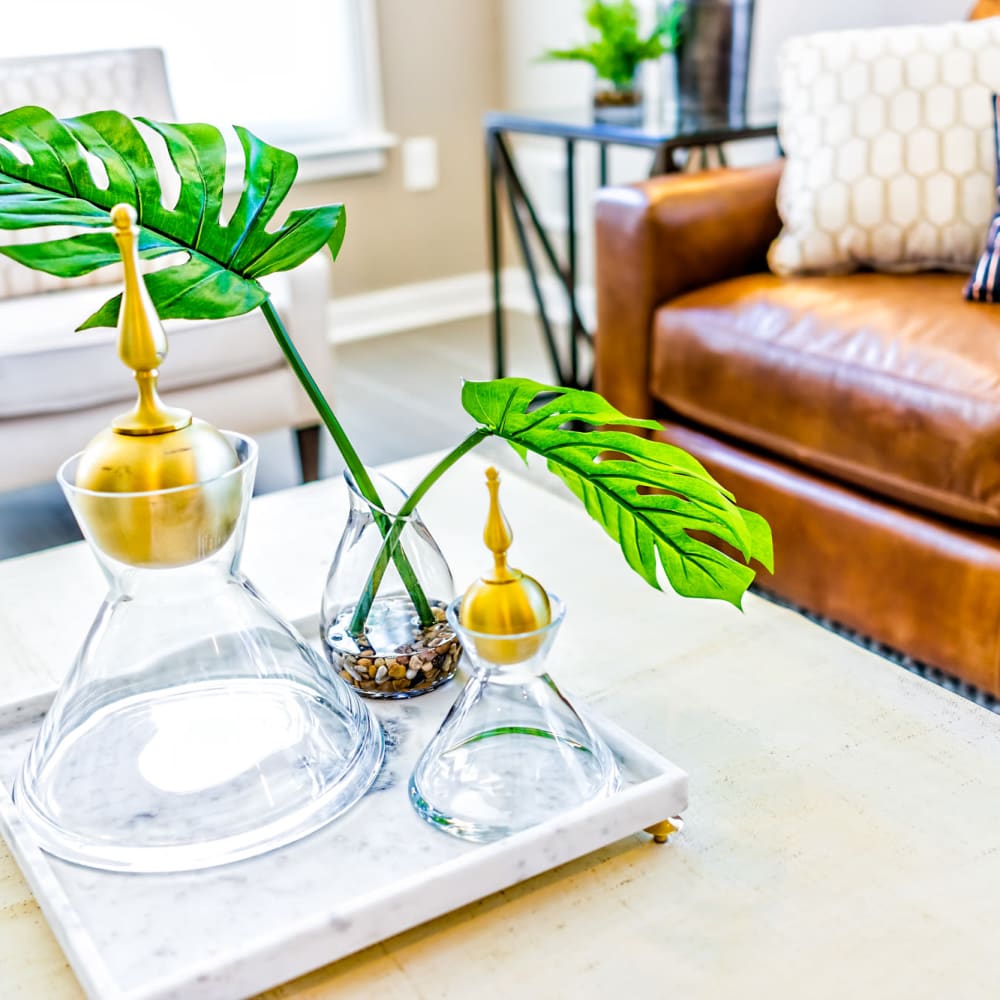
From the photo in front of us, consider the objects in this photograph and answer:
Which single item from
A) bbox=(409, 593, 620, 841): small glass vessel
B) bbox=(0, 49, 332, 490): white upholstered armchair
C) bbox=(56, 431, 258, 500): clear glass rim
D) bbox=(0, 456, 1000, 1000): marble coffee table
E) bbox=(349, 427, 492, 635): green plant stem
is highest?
bbox=(56, 431, 258, 500): clear glass rim

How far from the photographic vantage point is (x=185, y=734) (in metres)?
0.73

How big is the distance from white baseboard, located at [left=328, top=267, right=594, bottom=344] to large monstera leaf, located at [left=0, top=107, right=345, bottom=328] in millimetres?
2370

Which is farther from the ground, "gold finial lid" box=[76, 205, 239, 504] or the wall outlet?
"gold finial lid" box=[76, 205, 239, 504]

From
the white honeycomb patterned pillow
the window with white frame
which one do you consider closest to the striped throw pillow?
the white honeycomb patterned pillow

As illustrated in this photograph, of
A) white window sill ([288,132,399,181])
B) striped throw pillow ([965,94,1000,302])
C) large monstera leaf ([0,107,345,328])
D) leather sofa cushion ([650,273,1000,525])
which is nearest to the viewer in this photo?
large monstera leaf ([0,107,345,328])

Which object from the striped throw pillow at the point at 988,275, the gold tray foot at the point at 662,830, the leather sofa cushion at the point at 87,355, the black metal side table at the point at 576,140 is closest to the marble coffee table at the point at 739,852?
the gold tray foot at the point at 662,830

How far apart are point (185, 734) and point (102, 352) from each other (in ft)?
4.17

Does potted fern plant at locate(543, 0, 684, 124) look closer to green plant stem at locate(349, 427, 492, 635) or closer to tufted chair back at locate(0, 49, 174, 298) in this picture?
tufted chair back at locate(0, 49, 174, 298)

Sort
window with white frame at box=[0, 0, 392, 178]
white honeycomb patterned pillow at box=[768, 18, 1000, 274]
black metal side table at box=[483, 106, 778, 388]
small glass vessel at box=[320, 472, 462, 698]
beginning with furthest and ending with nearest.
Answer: window with white frame at box=[0, 0, 392, 178] < black metal side table at box=[483, 106, 778, 388] < white honeycomb patterned pillow at box=[768, 18, 1000, 274] < small glass vessel at box=[320, 472, 462, 698]

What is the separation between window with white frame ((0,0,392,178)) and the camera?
2.79 m

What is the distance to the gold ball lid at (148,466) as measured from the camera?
0.64 m

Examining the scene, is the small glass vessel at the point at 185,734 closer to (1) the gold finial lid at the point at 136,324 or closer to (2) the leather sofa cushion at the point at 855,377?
(1) the gold finial lid at the point at 136,324

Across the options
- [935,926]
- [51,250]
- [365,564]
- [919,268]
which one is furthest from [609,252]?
[935,926]

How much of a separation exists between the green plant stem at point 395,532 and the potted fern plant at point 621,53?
1.55 m
